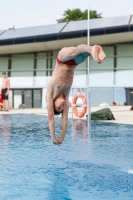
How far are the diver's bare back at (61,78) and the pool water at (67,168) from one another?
109 centimetres

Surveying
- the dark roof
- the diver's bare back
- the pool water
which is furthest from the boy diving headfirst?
the dark roof

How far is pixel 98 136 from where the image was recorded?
345 inches

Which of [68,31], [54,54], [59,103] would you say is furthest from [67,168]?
[54,54]

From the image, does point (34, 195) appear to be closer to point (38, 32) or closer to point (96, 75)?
point (96, 75)

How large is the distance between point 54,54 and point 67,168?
22.6 metres

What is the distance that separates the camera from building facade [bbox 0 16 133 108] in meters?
23.1

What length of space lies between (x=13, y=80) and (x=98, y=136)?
57.7ft

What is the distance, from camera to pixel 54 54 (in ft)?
89.5

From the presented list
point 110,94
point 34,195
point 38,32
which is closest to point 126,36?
point 110,94

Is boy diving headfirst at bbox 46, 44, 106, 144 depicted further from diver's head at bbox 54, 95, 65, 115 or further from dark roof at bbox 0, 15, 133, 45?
dark roof at bbox 0, 15, 133, 45

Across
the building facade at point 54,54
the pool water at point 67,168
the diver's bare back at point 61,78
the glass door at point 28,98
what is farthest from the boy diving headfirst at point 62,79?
the glass door at point 28,98

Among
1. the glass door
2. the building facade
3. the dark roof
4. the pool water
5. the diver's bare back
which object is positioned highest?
the dark roof

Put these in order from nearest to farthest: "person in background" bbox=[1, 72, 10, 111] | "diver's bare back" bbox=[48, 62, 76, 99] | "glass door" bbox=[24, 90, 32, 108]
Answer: "diver's bare back" bbox=[48, 62, 76, 99], "person in background" bbox=[1, 72, 10, 111], "glass door" bbox=[24, 90, 32, 108]

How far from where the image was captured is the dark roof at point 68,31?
23.0m
